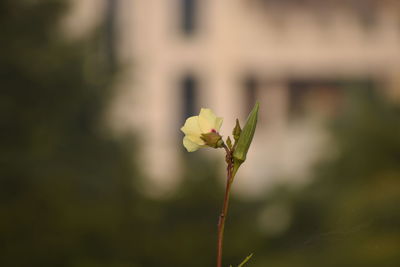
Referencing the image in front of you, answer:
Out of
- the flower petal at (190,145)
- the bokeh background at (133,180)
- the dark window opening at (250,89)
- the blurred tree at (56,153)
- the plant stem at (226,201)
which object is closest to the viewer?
the plant stem at (226,201)

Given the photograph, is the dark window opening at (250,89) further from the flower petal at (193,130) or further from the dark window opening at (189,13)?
the flower petal at (193,130)

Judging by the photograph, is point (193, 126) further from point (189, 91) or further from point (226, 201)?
point (189, 91)

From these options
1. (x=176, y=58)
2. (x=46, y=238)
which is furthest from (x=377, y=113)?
(x=176, y=58)

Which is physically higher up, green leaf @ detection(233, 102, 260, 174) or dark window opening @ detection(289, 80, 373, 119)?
dark window opening @ detection(289, 80, 373, 119)

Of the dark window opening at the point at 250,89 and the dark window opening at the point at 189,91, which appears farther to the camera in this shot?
the dark window opening at the point at 250,89

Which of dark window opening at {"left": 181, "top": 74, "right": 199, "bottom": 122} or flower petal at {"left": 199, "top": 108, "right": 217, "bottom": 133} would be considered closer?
flower petal at {"left": 199, "top": 108, "right": 217, "bottom": 133}

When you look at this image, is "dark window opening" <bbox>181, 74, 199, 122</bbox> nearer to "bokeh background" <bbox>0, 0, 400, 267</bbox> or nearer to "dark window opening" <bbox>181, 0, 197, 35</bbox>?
"dark window opening" <bbox>181, 0, 197, 35</bbox>

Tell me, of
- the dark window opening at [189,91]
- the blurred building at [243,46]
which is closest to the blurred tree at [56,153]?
the blurred building at [243,46]

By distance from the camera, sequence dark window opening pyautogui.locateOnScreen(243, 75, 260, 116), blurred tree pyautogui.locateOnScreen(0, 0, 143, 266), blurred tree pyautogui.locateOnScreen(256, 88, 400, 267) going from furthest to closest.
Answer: dark window opening pyautogui.locateOnScreen(243, 75, 260, 116)
blurred tree pyautogui.locateOnScreen(0, 0, 143, 266)
blurred tree pyautogui.locateOnScreen(256, 88, 400, 267)

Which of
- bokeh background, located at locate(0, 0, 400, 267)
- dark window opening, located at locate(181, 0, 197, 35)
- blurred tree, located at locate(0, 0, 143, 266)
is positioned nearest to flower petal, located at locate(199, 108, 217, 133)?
bokeh background, located at locate(0, 0, 400, 267)

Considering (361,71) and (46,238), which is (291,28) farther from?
(46,238)
